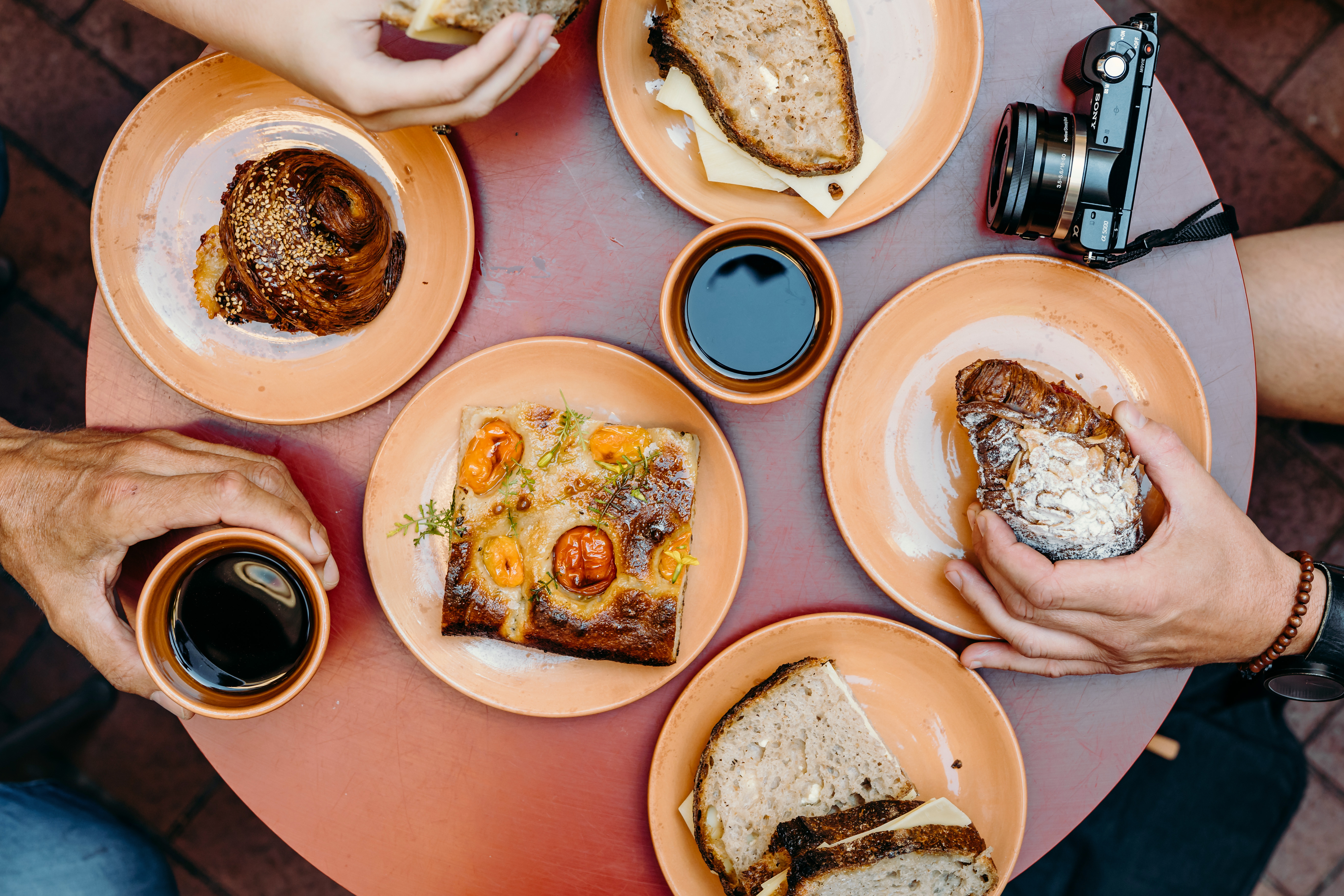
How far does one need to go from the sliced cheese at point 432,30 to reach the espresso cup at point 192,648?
0.95 m

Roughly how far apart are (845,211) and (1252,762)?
2.02 m

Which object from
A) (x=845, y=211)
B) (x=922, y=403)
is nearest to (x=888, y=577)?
(x=922, y=403)

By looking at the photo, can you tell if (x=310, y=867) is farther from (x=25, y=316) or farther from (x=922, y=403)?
(x=922, y=403)

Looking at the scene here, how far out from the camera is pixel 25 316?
265 cm

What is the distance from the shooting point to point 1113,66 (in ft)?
4.79

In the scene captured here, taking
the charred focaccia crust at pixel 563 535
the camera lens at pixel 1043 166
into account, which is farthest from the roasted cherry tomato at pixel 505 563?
the camera lens at pixel 1043 166

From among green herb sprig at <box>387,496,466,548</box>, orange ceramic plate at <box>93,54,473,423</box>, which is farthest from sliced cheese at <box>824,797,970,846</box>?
orange ceramic plate at <box>93,54,473,423</box>

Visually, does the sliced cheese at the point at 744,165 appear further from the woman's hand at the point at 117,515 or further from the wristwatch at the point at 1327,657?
the wristwatch at the point at 1327,657

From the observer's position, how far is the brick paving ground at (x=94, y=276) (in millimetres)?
2582

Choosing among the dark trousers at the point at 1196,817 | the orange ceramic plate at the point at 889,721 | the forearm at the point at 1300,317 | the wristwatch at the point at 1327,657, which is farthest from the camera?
the dark trousers at the point at 1196,817

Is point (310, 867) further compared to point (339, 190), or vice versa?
point (310, 867)

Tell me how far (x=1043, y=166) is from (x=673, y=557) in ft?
3.53

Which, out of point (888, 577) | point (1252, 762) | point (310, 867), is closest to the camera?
point (888, 577)

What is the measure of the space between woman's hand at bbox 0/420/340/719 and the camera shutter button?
1830mm
